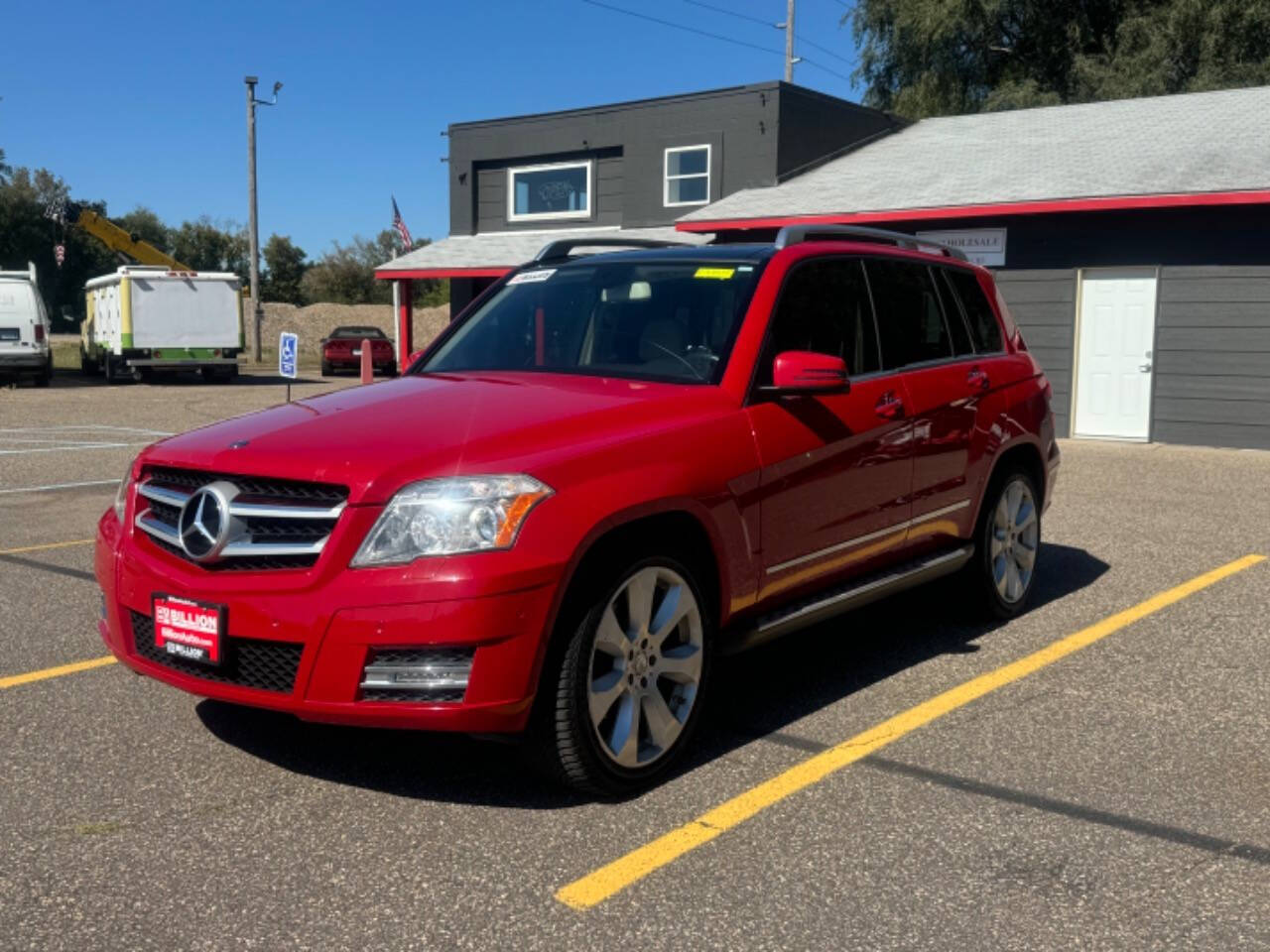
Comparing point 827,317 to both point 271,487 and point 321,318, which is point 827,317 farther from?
point 321,318

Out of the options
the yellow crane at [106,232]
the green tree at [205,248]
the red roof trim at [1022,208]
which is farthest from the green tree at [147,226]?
the red roof trim at [1022,208]

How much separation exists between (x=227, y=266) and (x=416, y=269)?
6688 centimetres

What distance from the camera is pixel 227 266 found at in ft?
289

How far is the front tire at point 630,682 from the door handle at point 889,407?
4.52ft

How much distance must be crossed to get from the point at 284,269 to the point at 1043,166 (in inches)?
2726

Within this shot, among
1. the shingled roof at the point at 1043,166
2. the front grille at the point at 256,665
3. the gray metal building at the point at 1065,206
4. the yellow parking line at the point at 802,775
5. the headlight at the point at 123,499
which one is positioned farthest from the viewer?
the shingled roof at the point at 1043,166

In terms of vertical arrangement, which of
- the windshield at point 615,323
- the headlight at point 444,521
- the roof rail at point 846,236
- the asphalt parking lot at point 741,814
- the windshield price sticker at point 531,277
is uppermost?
the roof rail at point 846,236

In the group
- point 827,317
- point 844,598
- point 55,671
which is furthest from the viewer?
point 55,671

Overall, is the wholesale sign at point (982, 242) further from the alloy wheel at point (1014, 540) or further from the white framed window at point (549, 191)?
the alloy wheel at point (1014, 540)

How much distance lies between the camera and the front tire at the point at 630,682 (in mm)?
3760

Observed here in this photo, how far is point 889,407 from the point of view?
17.0ft

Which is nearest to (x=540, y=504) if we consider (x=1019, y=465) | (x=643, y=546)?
(x=643, y=546)

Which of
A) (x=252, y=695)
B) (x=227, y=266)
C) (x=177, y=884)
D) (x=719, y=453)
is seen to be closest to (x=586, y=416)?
(x=719, y=453)

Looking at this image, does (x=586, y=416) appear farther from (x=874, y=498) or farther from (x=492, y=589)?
(x=874, y=498)
